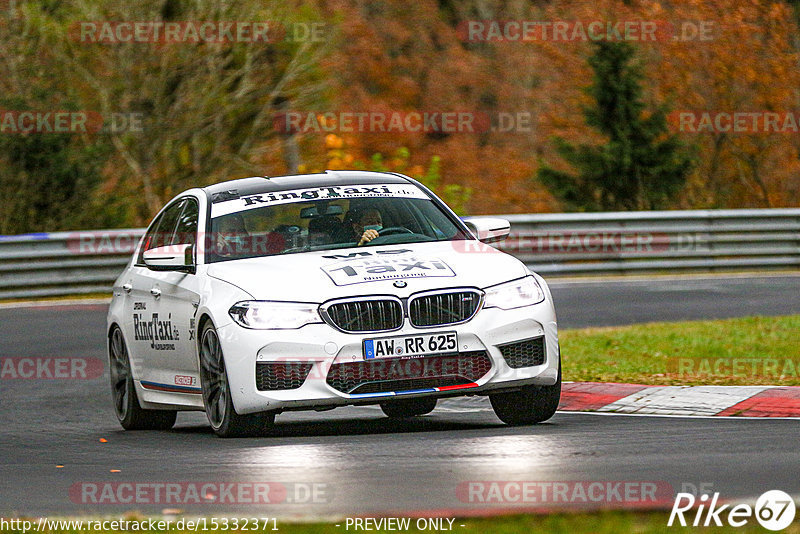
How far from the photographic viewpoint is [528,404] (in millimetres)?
9859

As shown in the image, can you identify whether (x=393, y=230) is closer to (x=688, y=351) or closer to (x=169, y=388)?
(x=169, y=388)

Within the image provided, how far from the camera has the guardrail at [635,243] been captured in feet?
77.1

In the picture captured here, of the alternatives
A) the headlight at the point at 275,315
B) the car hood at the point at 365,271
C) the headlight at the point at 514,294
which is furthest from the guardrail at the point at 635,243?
the headlight at the point at 275,315

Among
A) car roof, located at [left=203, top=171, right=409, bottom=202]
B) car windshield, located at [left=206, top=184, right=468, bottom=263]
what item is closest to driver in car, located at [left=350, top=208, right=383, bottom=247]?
car windshield, located at [left=206, top=184, right=468, bottom=263]

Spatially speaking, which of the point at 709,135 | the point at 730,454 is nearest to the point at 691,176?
the point at 709,135

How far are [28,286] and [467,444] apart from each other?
15452 millimetres

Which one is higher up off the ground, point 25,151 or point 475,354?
point 475,354

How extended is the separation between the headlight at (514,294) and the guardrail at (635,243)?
46.9 feet

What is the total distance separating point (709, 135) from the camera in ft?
118

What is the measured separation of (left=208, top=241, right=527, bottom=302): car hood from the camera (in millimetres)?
9156

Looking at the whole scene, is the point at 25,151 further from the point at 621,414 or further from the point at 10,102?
the point at 621,414

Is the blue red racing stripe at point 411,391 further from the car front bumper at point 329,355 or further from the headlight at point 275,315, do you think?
the headlight at point 275,315

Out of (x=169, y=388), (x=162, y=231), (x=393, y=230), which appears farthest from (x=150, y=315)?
(x=393, y=230)

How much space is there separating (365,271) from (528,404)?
4.71 feet
